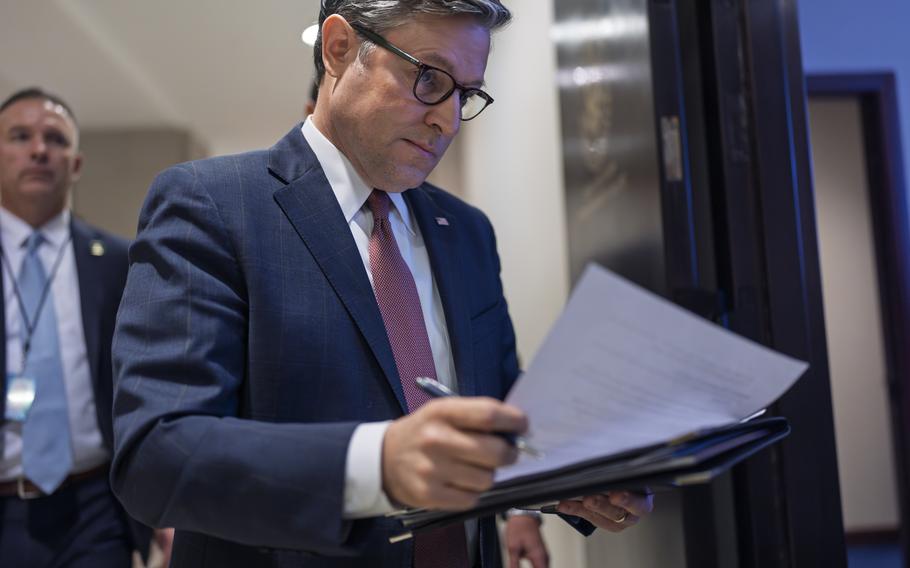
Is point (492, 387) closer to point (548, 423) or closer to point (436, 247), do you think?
point (436, 247)

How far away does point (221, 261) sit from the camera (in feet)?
3.18

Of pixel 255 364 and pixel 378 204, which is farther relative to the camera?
pixel 378 204

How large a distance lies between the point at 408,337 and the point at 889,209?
2944 mm

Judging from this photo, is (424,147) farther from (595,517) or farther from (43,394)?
(43,394)

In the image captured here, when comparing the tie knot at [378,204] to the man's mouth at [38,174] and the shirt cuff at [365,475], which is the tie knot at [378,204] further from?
the man's mouth at [38,174]

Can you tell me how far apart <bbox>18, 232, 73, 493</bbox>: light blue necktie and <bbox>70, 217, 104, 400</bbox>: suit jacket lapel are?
3.1 inches

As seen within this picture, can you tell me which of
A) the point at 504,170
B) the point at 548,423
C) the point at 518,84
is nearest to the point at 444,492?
the point at 548,423

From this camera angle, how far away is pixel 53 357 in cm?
217

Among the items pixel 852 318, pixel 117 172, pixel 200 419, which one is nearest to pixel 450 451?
pixel 200 419

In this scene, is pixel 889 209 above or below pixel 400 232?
above

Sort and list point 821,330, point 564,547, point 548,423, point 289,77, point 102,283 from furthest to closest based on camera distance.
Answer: point 289,77 < point 564,547 < point 102,283 < point 821,330 < point 548,423

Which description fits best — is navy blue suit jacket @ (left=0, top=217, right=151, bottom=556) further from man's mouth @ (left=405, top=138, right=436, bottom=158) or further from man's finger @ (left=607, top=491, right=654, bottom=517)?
man's finger @ (left=607, top=491, right=654, bottom=517)

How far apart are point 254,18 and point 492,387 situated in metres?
4.54

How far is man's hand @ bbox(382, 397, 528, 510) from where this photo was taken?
0.66 meters
